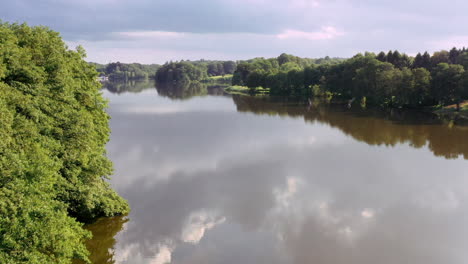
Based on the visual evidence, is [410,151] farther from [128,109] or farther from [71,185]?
[128,109]

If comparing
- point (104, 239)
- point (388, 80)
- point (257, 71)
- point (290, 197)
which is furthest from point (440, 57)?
point (104, 239)

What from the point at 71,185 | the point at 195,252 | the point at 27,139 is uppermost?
the point at 27,139

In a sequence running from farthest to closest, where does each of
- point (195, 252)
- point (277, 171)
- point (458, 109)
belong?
point (458, 109)
point (277, 171)
point (195, 252)

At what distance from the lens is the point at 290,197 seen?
3359 cm

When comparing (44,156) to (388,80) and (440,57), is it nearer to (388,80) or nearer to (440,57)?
(388,80)

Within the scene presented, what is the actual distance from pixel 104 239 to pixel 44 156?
30.8 feet

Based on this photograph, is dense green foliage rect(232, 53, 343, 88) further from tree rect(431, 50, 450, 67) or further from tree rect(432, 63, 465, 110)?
tree rect(432, 63, 465, 110)

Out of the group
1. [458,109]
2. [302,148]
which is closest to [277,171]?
[302,148]

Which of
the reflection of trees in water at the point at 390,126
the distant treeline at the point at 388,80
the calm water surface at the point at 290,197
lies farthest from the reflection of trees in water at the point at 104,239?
the distant treeline at the point at 388,80

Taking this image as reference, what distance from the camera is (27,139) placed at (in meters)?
19.4

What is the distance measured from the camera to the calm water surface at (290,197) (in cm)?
2461

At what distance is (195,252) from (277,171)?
18886 mm

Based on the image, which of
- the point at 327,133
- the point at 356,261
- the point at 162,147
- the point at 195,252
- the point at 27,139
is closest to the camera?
the point at 27,139

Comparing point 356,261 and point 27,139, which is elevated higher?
point 27,139
